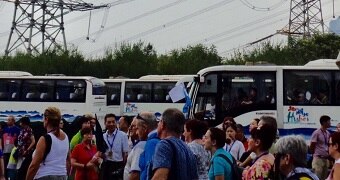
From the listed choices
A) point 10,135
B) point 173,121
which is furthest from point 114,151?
point 10,135

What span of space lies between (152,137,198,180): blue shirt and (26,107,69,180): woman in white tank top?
2614 mm

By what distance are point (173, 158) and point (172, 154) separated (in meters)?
0.04

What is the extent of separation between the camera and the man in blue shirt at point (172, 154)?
19.4 feet

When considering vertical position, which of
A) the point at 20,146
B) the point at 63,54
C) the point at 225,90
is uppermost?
the point at 63,54

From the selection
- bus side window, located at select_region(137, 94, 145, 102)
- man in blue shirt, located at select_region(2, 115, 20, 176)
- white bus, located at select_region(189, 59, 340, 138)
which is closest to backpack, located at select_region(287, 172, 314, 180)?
man in blue shirt, located at select_region(2, 115, 20, 176)

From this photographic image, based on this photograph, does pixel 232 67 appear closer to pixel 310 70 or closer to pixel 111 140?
pixel 310 70

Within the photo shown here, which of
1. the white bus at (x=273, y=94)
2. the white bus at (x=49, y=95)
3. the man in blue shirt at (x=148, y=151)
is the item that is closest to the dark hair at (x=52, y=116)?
the man in blue shirt at (x=148, y=151)

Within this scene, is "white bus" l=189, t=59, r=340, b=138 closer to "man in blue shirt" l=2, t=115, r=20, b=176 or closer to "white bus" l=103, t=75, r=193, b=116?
"man in blue shirt" l=2, t=115, r=20, b=176

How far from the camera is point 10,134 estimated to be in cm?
1822

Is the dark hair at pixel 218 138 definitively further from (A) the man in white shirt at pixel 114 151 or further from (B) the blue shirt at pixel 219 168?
(A) the man in white shirt at pixel 114 151

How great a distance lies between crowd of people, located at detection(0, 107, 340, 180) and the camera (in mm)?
5910

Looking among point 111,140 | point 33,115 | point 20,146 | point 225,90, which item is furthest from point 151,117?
point 33,115

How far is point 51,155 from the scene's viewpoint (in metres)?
8.33

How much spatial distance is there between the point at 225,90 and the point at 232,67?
0.89 meters
